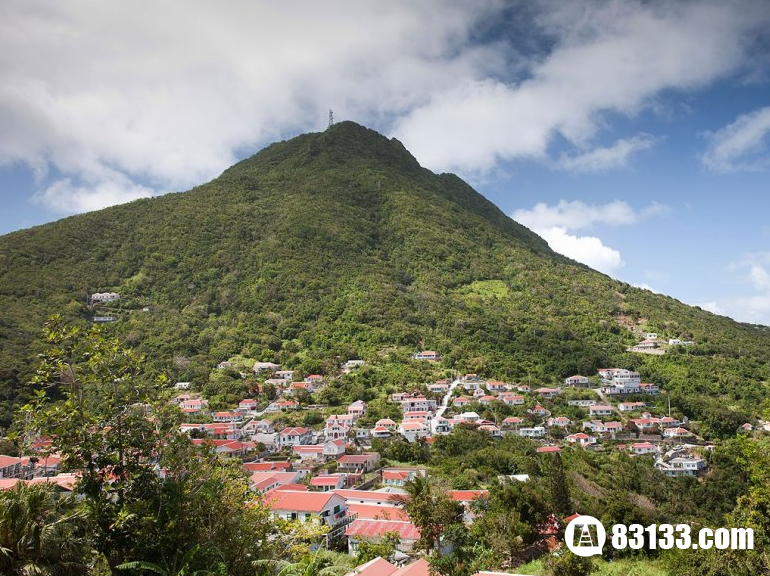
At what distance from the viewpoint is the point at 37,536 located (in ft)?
19.7

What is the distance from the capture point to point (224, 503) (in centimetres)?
789

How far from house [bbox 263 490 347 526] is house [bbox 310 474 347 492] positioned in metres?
5.90

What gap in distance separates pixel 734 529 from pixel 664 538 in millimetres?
5723

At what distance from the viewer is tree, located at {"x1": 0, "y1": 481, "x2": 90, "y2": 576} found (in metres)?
5.85

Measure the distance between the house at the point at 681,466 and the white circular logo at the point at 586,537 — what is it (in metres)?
21.9

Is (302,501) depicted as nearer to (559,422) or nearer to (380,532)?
(380,532)

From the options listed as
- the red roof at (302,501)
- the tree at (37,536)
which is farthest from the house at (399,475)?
the tree at (37,536)

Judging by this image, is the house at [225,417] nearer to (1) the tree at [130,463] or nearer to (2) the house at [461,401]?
(2) the house at [461,401]

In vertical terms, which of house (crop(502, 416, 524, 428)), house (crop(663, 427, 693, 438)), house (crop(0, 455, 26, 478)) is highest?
house (crop(502, 416, 524, 428))

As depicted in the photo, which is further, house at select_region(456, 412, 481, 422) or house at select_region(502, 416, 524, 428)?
house at select_region(456, 412, 481, 422)

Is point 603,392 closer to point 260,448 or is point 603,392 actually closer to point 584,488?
point 584,488

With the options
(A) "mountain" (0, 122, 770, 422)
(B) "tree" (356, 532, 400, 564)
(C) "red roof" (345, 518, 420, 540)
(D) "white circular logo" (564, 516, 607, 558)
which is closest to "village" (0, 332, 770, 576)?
(C) "red roof" (345, 518, 420, 540)

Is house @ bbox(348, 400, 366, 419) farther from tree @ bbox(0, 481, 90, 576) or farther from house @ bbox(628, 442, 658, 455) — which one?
tree @ bbox(0, 481, 90, 576)

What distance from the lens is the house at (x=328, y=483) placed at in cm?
3127
